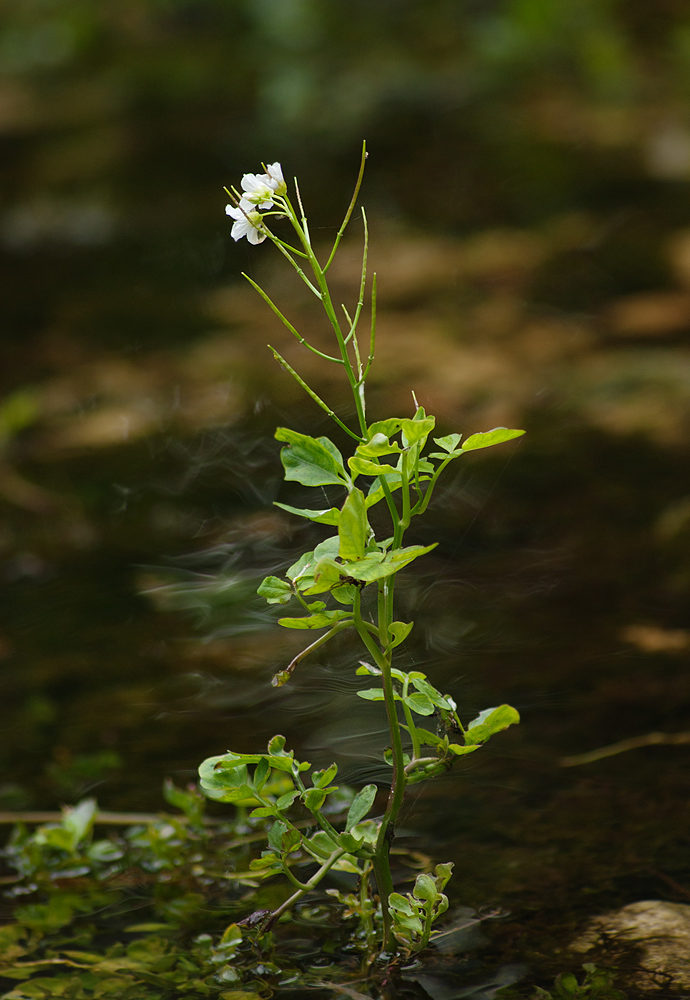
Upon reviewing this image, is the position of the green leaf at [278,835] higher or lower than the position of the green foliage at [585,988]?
higher

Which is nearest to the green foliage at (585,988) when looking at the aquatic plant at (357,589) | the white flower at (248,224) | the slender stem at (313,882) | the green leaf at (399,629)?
the aquatic plant at (357,589)

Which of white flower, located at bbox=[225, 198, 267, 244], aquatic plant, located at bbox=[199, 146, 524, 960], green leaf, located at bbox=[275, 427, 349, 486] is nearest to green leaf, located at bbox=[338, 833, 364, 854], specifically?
aquatic plant, located at bbox=[199, 146, 524, 960]

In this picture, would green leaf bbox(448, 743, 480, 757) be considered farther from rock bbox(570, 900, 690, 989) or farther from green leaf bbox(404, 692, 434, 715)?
rock bbox(570, 900, 690, 989)

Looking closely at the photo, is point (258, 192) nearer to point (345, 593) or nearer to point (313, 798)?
point (345, 593)

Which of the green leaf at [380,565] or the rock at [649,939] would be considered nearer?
the green leaf at [380,565]

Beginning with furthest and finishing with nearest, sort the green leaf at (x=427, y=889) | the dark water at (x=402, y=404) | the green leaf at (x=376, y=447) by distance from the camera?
the dark water at (x=402, y=404) < the green leaf at (x=427, y=889) < the green leaf at (x=376, y=447)

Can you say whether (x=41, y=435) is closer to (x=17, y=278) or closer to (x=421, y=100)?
(x=17, y=278)

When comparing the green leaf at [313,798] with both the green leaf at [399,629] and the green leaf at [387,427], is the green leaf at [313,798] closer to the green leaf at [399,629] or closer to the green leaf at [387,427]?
the green leaf at [399,629]

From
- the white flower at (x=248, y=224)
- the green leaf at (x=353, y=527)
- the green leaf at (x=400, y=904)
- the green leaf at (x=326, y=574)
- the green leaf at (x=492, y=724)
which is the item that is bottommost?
the green leaf at (x=400, y=904)
